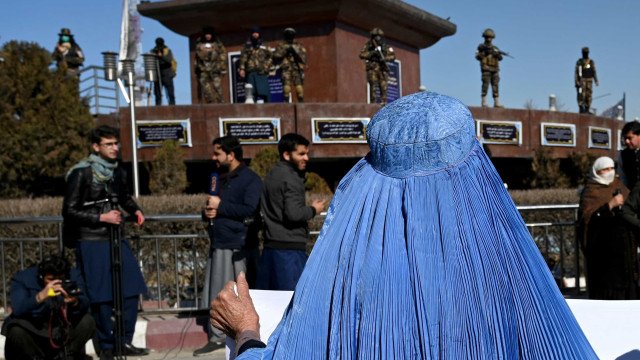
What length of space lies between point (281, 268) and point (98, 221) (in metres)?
1.47

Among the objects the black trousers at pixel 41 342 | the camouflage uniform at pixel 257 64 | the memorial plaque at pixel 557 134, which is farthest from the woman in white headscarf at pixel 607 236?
the memorial plaque at pixel 557 134

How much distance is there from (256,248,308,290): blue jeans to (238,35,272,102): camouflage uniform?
1304 cm

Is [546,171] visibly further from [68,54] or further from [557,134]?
[68,54]

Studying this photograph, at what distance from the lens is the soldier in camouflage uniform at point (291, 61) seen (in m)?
18.1

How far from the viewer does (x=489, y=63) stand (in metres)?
20.4

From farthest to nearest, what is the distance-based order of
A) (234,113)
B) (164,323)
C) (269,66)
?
(269,66) < (234,113) < (164,323)

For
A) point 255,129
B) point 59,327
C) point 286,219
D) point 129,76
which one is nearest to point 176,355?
point 59,327

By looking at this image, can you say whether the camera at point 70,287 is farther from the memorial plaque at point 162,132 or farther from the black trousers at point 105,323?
the memorial plaque at point 162,132

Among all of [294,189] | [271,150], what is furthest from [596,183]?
[271,150]

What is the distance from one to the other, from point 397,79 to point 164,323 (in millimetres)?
16027

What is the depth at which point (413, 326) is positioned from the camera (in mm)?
1542

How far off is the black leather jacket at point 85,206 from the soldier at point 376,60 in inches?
506

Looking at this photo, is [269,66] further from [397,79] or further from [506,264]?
[506,264]

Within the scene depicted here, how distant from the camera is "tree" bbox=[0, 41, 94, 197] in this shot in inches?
776
